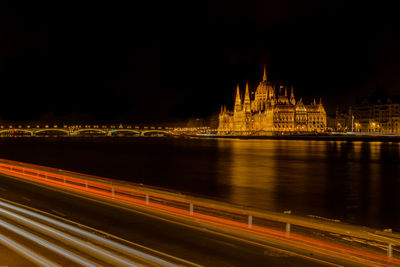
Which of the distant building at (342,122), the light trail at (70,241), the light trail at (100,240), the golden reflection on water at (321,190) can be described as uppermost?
the distant building at (342,122)

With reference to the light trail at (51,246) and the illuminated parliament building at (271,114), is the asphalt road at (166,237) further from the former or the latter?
the illuminated parliament building at (271,114)

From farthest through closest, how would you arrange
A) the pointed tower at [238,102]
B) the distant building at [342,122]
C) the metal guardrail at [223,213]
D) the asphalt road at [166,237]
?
the pointed tower at [238,102]
the distant building at [342,122]
the metal guardrail at [223,213]
the asphalt road at [166,237]

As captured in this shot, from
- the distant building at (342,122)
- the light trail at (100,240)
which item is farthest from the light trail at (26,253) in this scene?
the distant building at (342,122)


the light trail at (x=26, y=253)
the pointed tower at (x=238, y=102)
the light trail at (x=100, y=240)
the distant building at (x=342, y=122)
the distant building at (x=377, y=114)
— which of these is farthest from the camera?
the pointed tower at (x=238, y=102)

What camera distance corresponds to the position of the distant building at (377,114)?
142m

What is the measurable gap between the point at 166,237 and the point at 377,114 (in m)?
158

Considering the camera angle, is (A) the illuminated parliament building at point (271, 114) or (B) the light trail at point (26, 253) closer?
(B) the light trail at point (26, 253)

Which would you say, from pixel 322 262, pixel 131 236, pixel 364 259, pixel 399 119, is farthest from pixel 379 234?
pixel 399 119

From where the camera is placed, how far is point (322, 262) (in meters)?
7.10

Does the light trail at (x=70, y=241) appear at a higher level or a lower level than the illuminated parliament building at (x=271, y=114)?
lower

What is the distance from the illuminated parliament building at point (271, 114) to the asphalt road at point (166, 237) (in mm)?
148808

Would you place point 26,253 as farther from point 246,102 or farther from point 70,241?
point 246,102

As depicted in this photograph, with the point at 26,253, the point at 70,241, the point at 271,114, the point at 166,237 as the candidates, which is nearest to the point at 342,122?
the point at 271,114

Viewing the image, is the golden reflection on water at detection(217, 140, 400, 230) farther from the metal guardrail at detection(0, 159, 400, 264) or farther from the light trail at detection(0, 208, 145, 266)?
the light trail at detection(0, 208, 145, 266)
